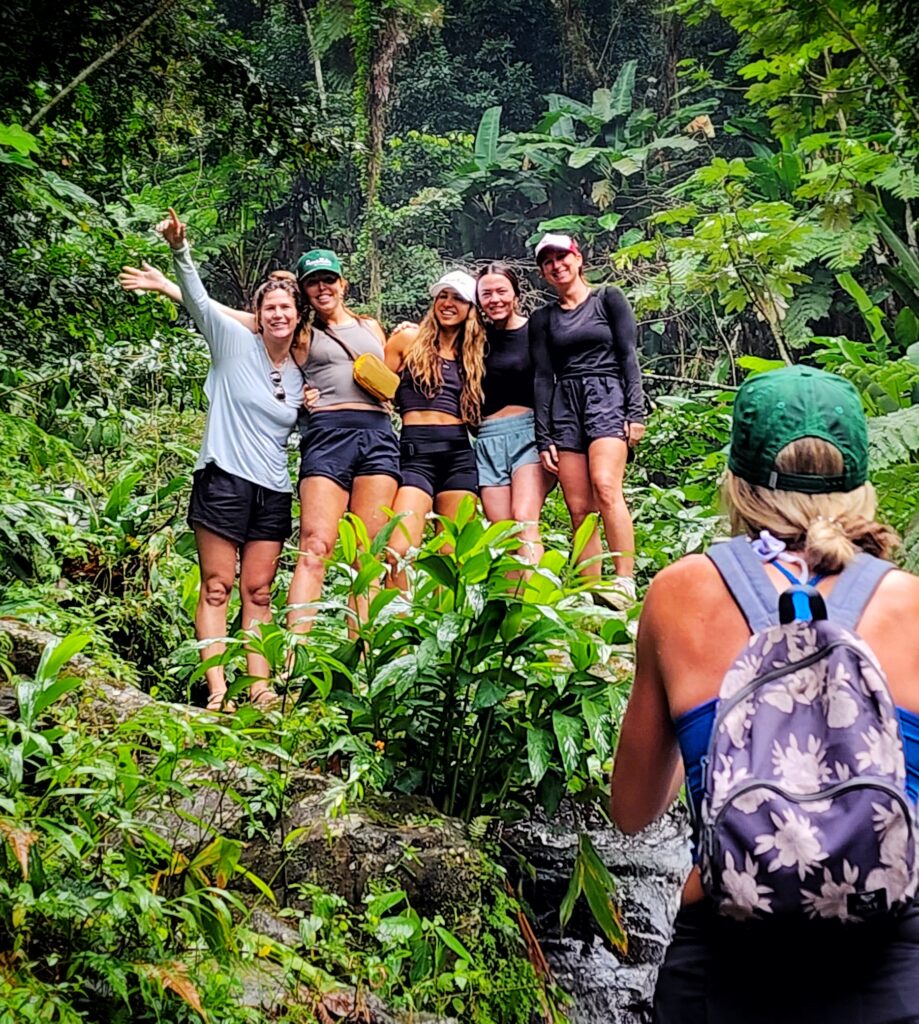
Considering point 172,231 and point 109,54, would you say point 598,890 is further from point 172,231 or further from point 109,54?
point 109,54

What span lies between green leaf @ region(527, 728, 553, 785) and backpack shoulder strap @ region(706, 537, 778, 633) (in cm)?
150

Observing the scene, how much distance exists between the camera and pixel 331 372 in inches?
158

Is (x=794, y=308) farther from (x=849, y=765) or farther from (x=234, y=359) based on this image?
(x=849, y=765)

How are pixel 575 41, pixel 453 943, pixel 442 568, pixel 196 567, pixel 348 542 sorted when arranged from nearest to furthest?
pixel 453 943, pixel 442 568, pixel 348 542, pixel 196 567, pixel 575 41

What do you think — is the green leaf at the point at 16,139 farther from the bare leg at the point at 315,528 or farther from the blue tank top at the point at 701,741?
the blue tank top at the point at 701,741

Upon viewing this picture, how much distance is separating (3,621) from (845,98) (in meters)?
5.66

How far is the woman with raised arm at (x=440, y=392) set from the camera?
14.2ft

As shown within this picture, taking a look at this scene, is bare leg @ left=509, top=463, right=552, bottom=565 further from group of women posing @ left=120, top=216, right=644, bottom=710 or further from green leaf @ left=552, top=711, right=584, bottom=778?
green leaf @ left=552, top=711, right=584, bottom=778

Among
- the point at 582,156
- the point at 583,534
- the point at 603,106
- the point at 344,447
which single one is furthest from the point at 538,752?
the point at 603,106

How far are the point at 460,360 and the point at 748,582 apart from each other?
10.6 ft

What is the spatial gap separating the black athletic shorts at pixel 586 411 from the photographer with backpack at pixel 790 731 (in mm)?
3071

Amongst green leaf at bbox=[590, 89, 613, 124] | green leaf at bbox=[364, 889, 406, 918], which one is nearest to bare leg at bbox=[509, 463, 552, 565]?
green leaf at bbox=[364, 889, 406, 918]

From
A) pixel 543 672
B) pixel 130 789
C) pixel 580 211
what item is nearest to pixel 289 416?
pixel 543 672

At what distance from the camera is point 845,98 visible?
638 centimetres
